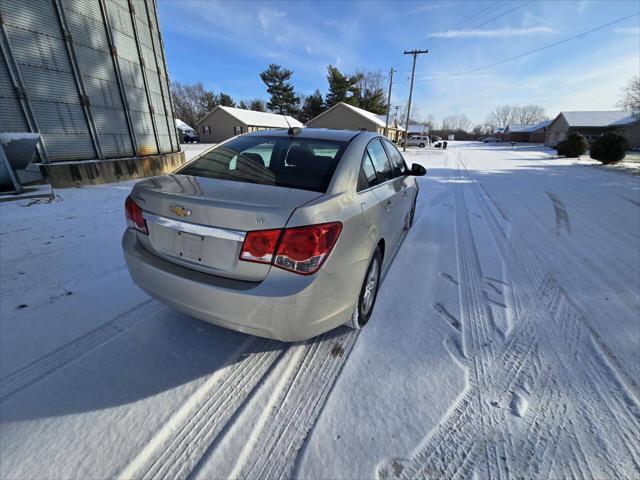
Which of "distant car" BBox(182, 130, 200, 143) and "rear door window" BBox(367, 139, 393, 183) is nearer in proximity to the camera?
"rear door window" BBox(367, 139, 393, 183)

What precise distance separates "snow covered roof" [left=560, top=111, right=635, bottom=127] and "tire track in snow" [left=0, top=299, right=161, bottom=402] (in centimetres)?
5872

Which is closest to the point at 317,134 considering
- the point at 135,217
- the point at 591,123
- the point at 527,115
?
the point at 135,217

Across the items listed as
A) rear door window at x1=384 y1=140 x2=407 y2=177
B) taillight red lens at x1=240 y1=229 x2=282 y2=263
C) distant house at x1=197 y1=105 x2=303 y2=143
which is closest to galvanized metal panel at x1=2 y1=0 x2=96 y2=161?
rear door window at x1=384 y1=140 x2=407 y2=177

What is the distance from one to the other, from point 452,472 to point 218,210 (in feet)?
6.10

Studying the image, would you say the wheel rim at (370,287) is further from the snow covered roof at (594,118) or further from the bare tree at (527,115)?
the bare tree at (527,115)

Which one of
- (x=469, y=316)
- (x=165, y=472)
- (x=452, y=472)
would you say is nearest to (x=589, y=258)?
(x=469, y=316)

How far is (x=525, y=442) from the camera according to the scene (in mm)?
1658

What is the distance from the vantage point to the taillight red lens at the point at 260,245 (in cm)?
164

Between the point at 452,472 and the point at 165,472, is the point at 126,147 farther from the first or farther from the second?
the point at 452,472

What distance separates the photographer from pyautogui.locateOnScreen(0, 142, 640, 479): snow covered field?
5.09 ft

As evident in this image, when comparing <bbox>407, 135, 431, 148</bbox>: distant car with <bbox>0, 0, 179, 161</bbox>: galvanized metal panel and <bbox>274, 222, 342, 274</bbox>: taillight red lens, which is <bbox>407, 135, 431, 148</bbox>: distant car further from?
<bbox>274, 222, 342, 274</bbox>: taillight red lens

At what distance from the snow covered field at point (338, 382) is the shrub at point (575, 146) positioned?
2756 cm

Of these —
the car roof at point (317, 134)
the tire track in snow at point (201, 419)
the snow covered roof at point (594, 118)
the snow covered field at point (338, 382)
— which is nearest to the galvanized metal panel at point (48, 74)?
the snow covered field at point (338, 382)

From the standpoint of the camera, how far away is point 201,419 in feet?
5.71
